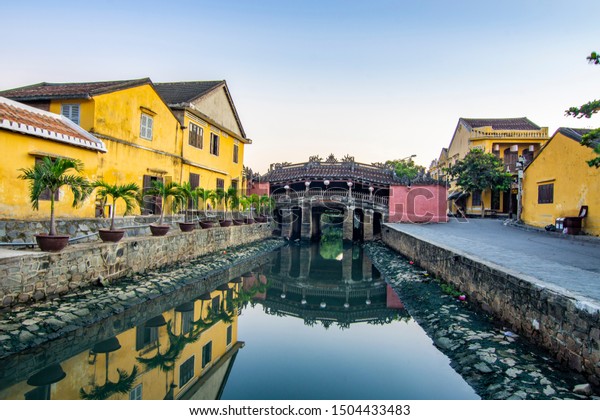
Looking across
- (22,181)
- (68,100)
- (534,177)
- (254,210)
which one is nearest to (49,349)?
(22,181)

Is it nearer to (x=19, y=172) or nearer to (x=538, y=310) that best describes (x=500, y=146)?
(x=538, y=310)

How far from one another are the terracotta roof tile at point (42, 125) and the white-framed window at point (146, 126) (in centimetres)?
294

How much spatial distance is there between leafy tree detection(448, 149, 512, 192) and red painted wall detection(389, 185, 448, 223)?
2766 mm

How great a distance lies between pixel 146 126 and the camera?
13.7 metres

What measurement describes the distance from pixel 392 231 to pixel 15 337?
16.3 meters

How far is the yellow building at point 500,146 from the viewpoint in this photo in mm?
26391

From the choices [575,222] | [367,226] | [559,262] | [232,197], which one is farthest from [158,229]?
[367,226]

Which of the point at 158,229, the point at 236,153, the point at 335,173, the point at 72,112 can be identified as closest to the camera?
the point at 158,229

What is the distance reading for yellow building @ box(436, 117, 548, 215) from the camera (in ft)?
86.6

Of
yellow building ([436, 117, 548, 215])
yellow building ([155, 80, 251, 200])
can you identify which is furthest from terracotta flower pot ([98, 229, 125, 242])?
yellow building ([436, 117, 548, 215])

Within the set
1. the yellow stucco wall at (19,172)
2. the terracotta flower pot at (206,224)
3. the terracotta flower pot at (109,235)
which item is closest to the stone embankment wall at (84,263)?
the terracotta flower pot at (109,235)

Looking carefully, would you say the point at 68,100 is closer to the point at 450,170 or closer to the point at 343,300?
the point at 343,300

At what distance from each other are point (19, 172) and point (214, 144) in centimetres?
1110

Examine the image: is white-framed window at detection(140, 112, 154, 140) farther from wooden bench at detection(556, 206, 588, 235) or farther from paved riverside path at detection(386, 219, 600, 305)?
wooden bench at detection(556, 206, 588, 235)
